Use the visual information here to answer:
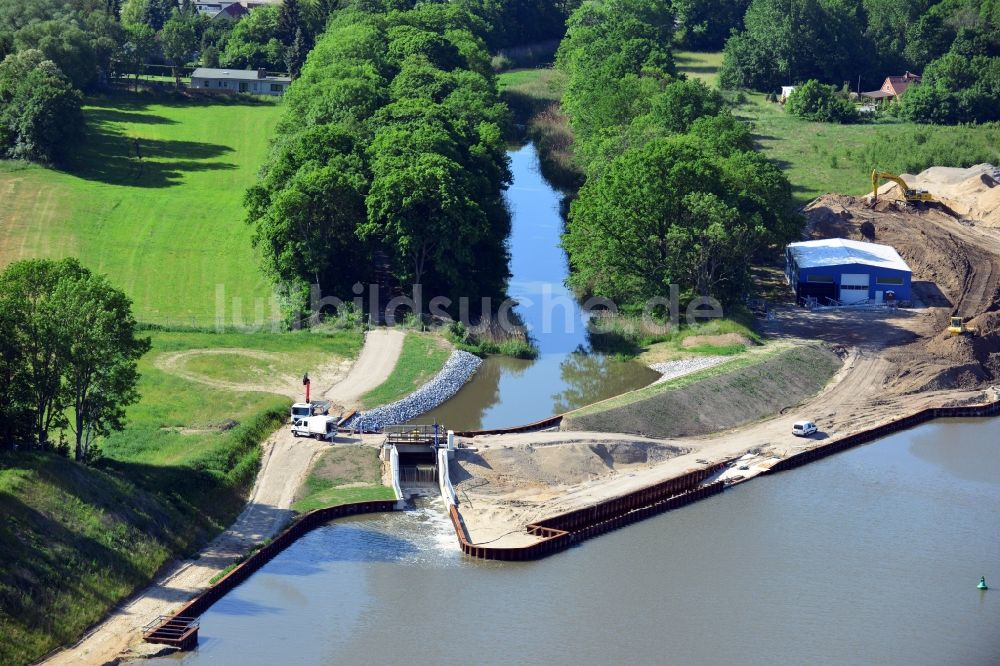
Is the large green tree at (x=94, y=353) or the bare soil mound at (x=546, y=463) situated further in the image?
the bare soil mound at (x=546, y=463)

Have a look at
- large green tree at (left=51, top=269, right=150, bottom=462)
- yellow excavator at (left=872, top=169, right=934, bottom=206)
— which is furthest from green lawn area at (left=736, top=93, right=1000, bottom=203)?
large green tree at (left=51, top=269, right=150, bottom=462)

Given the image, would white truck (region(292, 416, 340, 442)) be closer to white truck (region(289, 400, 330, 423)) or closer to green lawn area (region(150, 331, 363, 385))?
white truck (region(289, 400, 330, 423))

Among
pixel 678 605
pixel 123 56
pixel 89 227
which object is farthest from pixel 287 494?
pixel 123 56

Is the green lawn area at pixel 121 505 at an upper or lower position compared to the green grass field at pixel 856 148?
lower

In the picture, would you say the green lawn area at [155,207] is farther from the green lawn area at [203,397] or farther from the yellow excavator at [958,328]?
the yellow excavator at [958,328]

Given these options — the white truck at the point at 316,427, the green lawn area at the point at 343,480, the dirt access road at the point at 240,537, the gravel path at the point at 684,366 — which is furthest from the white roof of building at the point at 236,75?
the green lawn area at the point at 343,480

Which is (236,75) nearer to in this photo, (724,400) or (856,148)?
(856,148)

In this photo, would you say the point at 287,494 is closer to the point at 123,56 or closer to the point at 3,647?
the point at 3,647
